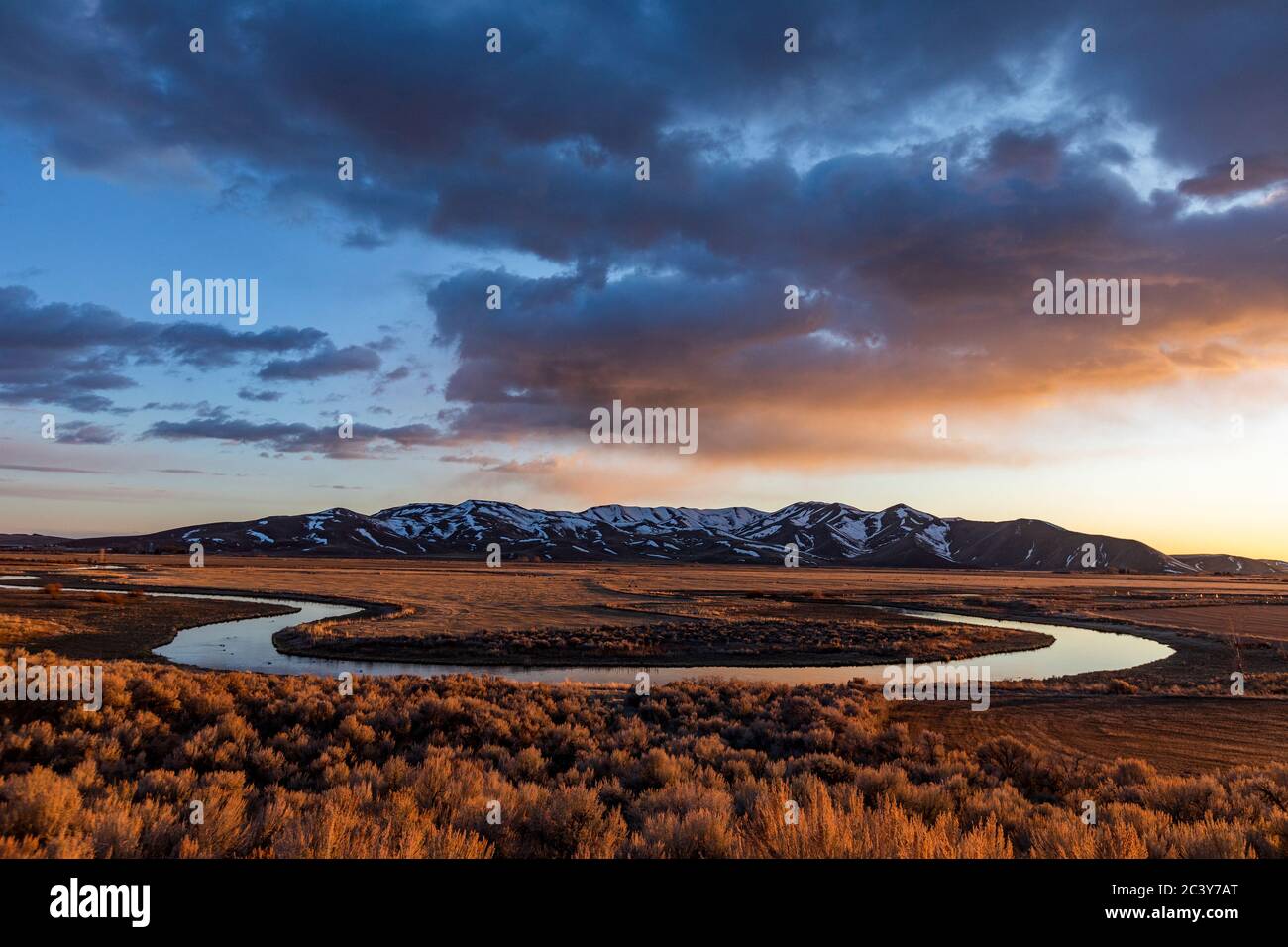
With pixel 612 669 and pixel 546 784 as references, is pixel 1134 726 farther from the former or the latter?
pixel 612 669

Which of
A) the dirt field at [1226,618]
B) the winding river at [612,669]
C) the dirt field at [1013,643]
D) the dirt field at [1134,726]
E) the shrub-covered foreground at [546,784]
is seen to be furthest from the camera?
the dirt field at [1226,618]

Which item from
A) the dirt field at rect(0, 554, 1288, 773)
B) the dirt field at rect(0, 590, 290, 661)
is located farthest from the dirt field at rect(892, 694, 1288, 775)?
the dirt field at rect(0, 590, 290, 661)

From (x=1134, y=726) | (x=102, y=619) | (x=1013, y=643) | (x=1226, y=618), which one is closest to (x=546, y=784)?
(x=1134, y=726)

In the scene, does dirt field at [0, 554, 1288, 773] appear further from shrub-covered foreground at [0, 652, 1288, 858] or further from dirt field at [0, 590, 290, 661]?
shrub-covered foreground at [0, 652, 1288, 858]

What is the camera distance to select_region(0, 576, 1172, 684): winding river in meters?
28.9

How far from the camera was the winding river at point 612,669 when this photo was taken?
94.8 ft

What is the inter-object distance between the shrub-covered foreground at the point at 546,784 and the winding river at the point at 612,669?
10599 millimetres

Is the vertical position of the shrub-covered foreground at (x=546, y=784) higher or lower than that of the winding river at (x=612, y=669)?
higher

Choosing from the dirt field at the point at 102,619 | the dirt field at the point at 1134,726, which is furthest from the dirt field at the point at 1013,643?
the dirt field at the point at 102,619

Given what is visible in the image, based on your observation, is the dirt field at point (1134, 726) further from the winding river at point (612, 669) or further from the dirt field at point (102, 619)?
the dirt field at point (102, 619)

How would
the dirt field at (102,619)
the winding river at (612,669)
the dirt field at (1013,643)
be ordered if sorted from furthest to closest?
the dirt field at (102,619), the winding river at (612,669), the dirt field at (1013,643)

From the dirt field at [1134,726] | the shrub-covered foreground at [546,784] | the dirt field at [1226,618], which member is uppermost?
the shrub-covered foreground at [546,784]

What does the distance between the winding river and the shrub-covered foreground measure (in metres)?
10.6
